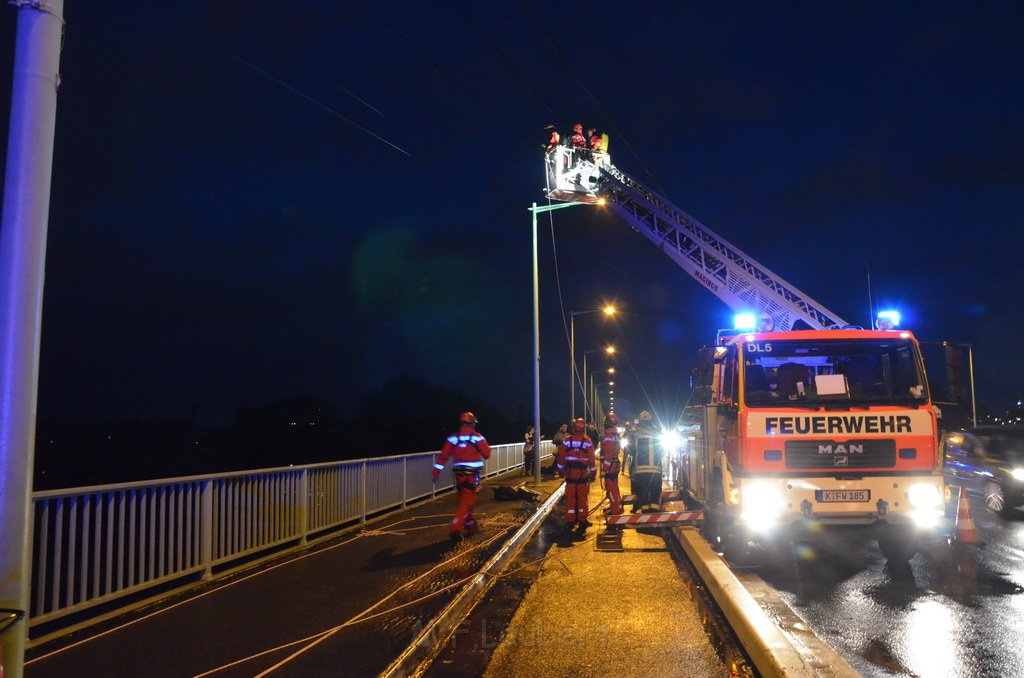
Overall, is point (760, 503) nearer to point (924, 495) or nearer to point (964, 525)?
point (924, 495)

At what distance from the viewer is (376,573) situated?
27.0 feet

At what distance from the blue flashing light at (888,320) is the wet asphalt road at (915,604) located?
2544 mm

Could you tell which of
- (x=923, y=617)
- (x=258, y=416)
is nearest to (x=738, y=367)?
(x=923, y=617)

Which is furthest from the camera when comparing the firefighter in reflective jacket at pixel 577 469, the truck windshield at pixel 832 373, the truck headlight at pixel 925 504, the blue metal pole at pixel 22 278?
the firefighter in reflective jacket at pixel 577 469

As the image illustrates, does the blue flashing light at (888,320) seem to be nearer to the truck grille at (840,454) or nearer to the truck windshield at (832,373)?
the truck windshield at (832,373)

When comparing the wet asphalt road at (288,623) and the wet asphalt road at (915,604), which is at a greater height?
the wet asphalt road at (288,623)

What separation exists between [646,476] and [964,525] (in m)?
5.96

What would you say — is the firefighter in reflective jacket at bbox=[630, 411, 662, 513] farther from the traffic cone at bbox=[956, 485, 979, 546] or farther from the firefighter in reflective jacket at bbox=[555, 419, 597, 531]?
the traffic cone at bbox=[956, 485, 979, 546]

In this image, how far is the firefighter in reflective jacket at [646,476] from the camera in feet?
48.9

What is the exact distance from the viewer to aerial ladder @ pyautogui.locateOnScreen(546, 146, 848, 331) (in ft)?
65.2

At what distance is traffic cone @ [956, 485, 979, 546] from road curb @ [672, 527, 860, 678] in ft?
14.9

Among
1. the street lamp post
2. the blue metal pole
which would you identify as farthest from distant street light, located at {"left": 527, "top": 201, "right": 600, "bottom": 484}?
the blue metal pole

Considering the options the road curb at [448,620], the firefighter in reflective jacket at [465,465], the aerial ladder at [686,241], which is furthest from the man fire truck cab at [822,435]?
the aerial ladder at [686,241]

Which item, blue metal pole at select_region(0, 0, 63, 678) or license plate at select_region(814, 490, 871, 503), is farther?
license plate at select_region(814, 490, 871, 503)
